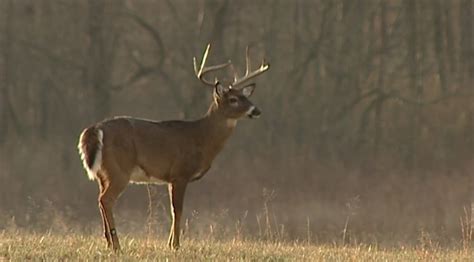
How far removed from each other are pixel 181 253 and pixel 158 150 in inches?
62.2

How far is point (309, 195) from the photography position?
858 inches

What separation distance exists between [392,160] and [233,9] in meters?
4.32

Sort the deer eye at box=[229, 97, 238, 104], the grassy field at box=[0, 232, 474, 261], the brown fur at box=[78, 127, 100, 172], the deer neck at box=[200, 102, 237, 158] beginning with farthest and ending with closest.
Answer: the deer eye at box=[229, 97, 238, 104]
the deer neck at box=[200, 102, 237, 158]
the brown fur at box=[78, 127, 100, 172]
the grassy field at box=[0, 232, 474, 261]

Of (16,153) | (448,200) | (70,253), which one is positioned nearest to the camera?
(70,253)

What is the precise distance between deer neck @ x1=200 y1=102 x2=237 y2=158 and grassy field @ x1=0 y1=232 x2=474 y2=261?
3.62ft

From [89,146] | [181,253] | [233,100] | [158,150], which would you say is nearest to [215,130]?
[233,100]

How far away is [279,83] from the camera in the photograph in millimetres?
24297

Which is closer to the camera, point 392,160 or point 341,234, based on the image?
point 341,234

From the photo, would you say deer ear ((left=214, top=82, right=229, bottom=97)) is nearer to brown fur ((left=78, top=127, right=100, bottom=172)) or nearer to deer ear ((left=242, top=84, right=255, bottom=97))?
deer ear ((left=242, top=84, right=255, bottom=97))

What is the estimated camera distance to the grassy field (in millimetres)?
10016

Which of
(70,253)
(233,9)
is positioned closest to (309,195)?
(233,9)

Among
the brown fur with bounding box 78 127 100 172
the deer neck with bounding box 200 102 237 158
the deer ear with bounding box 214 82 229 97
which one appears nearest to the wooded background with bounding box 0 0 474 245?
the deer neck with bounding box 200 102 237 158

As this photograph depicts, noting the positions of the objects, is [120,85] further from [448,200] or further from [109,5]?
[448,200]

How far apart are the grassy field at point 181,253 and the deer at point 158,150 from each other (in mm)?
251
